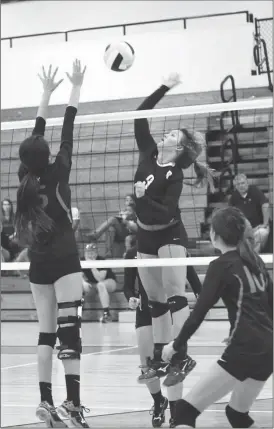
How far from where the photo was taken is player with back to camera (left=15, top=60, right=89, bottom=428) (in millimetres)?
4375

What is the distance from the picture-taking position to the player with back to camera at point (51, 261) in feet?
14.4

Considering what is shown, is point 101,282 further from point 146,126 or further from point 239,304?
point 239,304

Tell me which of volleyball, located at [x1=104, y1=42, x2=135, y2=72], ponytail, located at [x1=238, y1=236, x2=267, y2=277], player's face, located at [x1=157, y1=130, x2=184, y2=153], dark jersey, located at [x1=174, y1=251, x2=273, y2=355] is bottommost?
dark jersey, located at [x1=174, y1=251, x2=273, y2=355]

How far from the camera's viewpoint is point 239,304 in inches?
145

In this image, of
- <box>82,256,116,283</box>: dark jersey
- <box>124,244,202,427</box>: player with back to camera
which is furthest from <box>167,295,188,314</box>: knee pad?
<box>82,256,116,283</box>: dark jersey

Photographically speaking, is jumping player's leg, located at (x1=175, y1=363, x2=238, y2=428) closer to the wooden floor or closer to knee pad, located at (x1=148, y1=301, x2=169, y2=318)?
the wooden floor

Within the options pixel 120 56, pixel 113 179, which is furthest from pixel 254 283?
pixel 113 179

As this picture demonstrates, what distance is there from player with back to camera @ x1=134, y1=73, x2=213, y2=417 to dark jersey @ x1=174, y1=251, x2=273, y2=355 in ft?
3.59

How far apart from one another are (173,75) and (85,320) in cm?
871

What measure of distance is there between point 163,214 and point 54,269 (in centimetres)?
82

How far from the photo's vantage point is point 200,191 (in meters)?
13.8

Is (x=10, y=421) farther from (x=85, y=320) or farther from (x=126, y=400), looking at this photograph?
(x=85, y=320)

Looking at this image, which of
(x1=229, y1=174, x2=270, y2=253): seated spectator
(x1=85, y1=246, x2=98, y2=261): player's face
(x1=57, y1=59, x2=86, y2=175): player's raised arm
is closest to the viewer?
(x1=57, y1=59, x2=86, y2=175): player's raised arm

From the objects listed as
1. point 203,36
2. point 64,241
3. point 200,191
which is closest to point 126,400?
point 64,241
